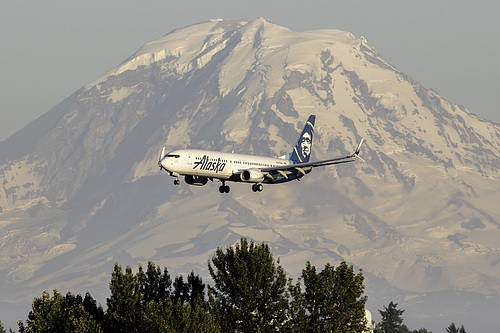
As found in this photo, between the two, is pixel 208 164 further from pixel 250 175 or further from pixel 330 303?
pixel 330 303

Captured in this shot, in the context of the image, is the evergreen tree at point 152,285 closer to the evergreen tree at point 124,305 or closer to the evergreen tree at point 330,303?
the evergreen tree at point 124,305

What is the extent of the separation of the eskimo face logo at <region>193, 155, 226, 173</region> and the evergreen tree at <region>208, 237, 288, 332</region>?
93.3 feet

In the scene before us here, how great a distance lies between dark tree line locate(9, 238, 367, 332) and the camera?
110438 millimetres

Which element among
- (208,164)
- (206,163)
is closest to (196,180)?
(208,164)

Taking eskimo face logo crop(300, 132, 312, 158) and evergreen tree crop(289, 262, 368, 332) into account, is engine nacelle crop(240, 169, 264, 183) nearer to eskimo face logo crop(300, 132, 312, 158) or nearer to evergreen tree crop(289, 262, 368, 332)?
eskimo face logo crop(300, 132, 312, 158)

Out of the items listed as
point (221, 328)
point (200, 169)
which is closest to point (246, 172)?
point (200, 169)

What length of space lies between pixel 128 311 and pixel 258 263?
15.3 meters

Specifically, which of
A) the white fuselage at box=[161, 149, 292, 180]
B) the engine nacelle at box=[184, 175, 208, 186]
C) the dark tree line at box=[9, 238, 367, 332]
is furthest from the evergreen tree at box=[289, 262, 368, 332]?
the engine nacelle at box=[184, 175, 208, 186]

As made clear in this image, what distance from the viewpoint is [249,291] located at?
372ft

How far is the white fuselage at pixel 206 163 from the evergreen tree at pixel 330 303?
32.3 m

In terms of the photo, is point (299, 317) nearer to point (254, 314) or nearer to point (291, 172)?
point (254, 314)

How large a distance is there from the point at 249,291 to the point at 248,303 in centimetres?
152

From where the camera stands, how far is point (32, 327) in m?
110

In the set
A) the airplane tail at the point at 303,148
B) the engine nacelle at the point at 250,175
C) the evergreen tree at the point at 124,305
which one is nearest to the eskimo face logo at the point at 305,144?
the airplane tail at the point at 303,148
